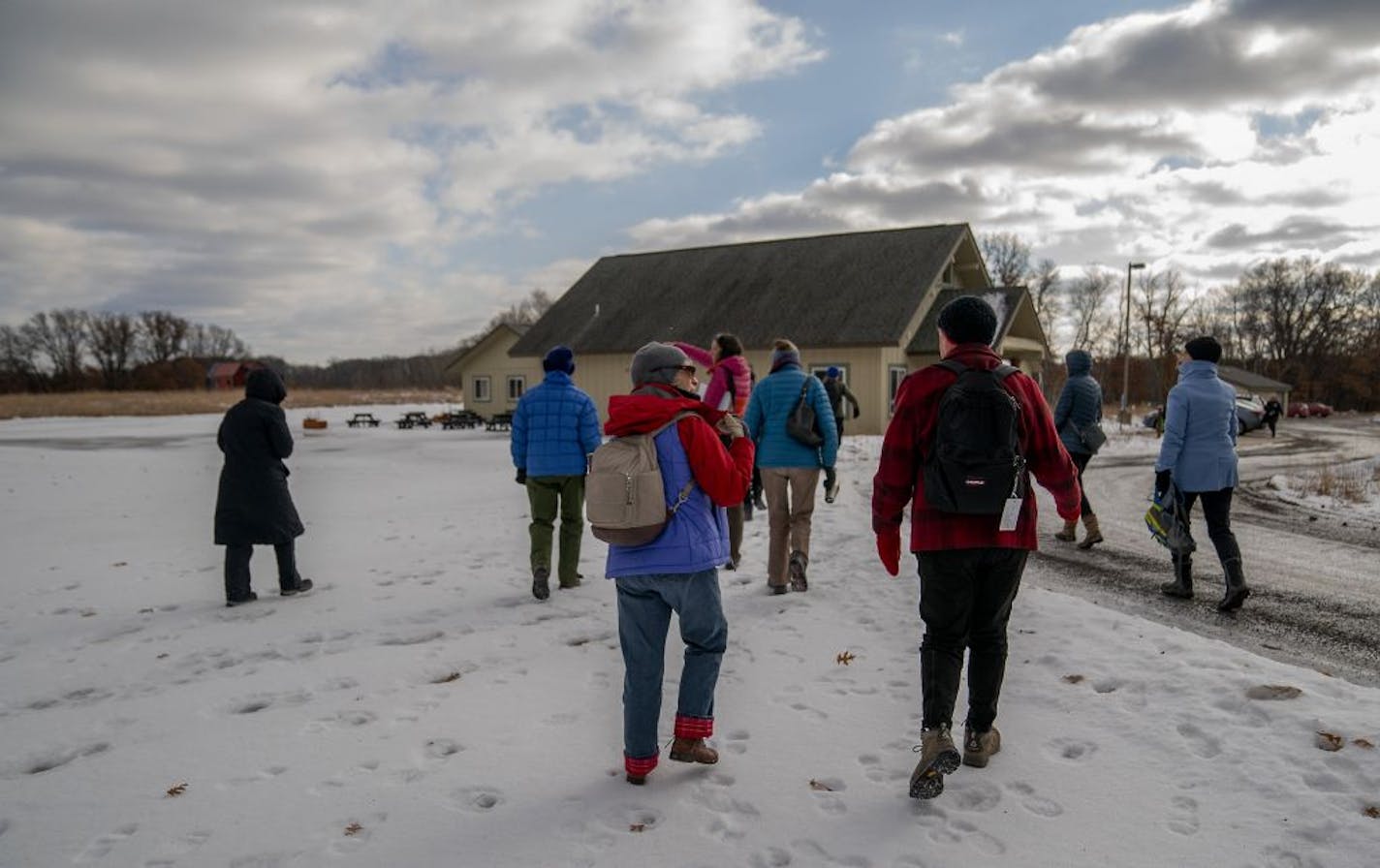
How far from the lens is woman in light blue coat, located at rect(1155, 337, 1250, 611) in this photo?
20.1 feet

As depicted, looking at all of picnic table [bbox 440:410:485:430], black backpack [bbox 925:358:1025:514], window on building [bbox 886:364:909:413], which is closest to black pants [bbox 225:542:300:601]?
black backpack [bbox 925:358:1025:514]

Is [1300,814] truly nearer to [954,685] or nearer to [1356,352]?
[954,685]

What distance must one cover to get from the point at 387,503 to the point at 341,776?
9.25 metres

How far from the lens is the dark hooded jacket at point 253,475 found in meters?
6.66

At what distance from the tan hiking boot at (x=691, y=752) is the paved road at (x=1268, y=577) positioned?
391cm

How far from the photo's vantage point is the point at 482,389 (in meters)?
37.6

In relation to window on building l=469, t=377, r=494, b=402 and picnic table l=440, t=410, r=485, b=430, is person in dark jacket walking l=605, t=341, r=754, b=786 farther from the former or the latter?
window on building l=469, t=377, r=494, b=402

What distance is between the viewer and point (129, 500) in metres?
13.0

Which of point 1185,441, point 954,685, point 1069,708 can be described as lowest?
point 1069,708

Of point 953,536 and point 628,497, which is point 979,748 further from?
point 628,497

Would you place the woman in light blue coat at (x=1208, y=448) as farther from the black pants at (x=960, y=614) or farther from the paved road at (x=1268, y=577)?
the black pants at (x=960, y=614)

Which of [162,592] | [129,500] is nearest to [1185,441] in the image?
[162,592]

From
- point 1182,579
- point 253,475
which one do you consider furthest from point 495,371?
point 1182,579

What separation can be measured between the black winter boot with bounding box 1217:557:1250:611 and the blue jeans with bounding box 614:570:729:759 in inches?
185
